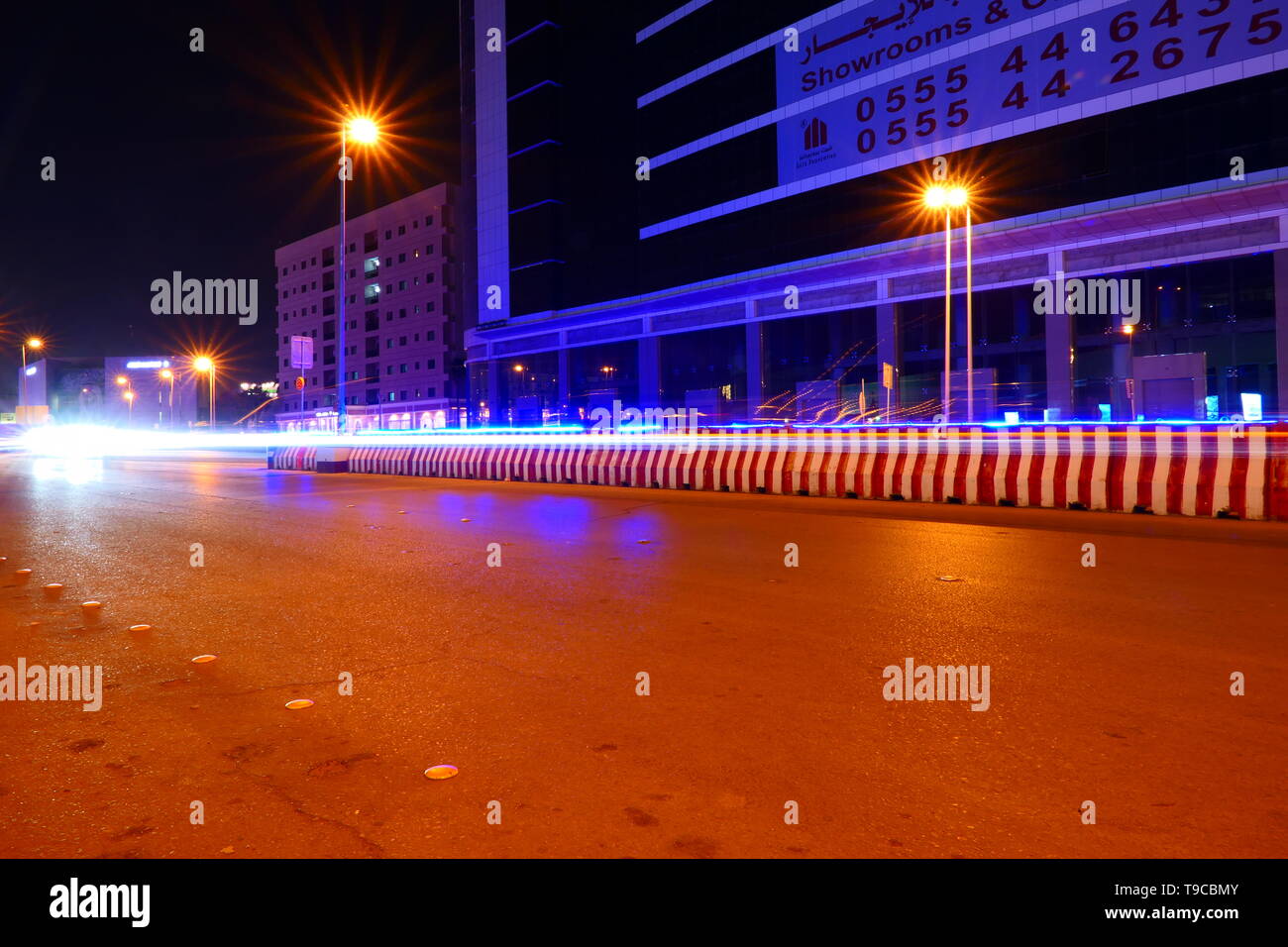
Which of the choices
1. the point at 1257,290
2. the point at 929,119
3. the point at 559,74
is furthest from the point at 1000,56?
the point at 559,74

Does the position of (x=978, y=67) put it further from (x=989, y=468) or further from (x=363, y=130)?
(x=989, y=468)

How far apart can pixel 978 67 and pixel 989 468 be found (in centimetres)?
2643

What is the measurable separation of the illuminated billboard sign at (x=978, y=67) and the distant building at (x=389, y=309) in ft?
139

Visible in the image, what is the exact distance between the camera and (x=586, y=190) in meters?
53.8

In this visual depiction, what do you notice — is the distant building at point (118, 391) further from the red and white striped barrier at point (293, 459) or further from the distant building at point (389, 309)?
the red and white striped barrier at point (293, 459)

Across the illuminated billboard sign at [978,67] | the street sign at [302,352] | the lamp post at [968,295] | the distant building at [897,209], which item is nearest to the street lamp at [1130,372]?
the distant building at [897,209]

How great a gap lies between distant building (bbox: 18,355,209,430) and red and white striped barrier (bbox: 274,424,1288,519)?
101152mm

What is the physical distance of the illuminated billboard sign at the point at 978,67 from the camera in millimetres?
28062

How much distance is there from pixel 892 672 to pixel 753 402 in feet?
121

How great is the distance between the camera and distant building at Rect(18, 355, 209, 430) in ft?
343

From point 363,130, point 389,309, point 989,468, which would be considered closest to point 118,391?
point 389,309

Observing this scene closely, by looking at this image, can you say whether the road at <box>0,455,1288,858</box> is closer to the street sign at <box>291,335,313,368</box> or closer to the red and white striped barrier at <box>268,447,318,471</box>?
the street sign at <box>291,335,313,368</box>

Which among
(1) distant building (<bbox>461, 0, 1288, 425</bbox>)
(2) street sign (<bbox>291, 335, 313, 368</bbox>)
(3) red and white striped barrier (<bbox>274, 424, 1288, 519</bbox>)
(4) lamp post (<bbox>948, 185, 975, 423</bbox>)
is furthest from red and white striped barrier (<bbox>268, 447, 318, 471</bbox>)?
(4) lamp post (<bbox>948, 185, 975, 423</bbox>)

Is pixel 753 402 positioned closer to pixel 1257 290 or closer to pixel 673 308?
pixel 673 308
